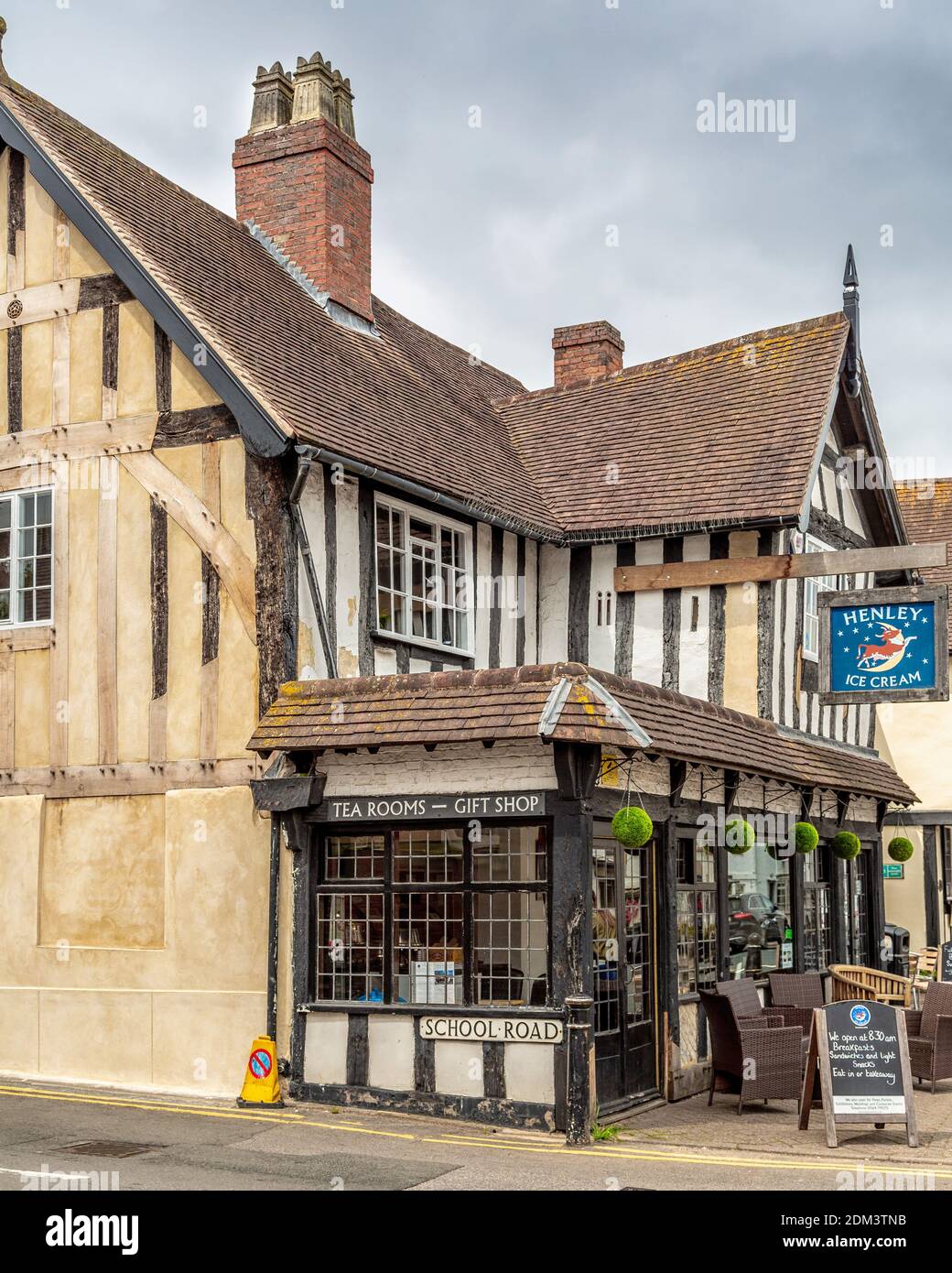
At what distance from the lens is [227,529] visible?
1213 cm

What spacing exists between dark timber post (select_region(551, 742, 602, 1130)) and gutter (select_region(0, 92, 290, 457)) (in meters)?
3.57

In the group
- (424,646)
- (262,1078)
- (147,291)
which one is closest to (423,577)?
(424,646)

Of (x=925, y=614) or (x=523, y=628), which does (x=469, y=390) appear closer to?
(x=523, y=628)

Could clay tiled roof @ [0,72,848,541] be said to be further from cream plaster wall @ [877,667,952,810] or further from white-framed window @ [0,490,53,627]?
cream plaster wall @ [877,667,952,810]

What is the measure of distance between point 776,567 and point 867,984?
13.4ft

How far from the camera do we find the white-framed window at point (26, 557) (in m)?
13.2

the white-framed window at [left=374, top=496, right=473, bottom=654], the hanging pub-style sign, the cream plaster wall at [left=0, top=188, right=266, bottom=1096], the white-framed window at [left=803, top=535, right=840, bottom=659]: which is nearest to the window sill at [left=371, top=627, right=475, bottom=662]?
the white-framed window at [left=374, top=496, right=473, bottom=654]

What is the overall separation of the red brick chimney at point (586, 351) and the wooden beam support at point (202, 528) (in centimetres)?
944

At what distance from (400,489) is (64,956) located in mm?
5077

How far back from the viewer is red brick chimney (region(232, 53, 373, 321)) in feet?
53.3

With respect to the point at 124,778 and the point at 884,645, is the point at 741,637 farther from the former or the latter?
the point at 124,778

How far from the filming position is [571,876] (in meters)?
10.2

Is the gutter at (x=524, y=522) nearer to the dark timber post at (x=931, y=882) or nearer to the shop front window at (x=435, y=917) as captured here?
the shop front window at (x=435, y=917)
